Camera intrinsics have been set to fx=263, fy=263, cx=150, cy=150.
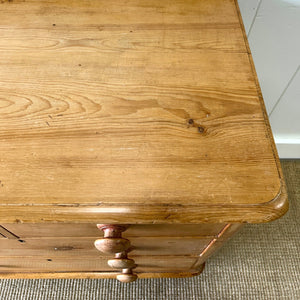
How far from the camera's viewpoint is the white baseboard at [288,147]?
3.44ft

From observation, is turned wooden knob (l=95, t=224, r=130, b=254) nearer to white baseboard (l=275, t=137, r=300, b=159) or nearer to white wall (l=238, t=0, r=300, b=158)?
white wall (l=238, t=0, r=300, b=158)

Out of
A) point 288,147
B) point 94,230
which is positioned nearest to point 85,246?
point 94,230

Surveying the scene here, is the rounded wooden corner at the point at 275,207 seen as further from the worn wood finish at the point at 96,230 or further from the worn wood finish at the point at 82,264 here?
the worn wood finish at the point at 82,264

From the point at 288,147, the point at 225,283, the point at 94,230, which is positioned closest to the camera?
the point at 94,230

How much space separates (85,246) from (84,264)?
0.19 m

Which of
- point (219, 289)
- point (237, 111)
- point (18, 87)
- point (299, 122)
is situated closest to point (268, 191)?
point (237, 111)

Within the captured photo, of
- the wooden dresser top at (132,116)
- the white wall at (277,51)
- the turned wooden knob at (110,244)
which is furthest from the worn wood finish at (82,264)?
the white wall at (277,51)

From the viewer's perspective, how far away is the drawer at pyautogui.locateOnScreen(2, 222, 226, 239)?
45 cm

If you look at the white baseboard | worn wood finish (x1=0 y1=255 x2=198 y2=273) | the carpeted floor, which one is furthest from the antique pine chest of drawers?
the white baseboard

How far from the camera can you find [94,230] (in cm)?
47

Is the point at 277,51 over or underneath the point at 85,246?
over

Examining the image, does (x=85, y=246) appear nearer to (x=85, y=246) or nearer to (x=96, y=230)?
(x=85, y=246)

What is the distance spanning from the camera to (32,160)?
37 cm

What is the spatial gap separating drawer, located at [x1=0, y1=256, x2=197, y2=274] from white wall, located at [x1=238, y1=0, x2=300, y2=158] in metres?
0.59
